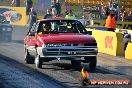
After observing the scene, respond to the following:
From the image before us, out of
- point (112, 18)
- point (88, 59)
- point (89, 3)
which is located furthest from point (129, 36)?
point (89, 3)

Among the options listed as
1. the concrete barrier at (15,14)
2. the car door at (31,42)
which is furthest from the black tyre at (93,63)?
the concrete barrier at (15,14)

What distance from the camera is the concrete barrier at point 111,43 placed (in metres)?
20.4

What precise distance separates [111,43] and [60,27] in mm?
6502

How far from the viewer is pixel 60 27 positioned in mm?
15023

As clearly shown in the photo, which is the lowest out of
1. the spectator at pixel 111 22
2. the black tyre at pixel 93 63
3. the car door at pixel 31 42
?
the spectator at pixel 111 22

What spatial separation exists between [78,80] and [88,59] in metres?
2.35

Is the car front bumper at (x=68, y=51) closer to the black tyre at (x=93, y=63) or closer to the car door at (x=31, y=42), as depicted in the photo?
the black tyre at (x=93, y=63)

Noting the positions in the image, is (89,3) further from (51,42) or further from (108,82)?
(108,82)

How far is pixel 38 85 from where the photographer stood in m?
11.0

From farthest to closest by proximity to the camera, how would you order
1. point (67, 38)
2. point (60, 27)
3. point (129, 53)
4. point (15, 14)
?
1. point (15, 14)
2. point (129, 53)
3. point (60, 27)
4. point (67, 38)

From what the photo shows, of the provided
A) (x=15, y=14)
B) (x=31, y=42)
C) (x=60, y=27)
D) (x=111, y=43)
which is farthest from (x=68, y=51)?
(x=15, y=14)

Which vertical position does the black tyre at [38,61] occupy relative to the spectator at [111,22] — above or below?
above

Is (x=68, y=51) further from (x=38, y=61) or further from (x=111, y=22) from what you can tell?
(x=111, y=22)

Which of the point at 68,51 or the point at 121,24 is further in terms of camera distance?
the point at 121,24
